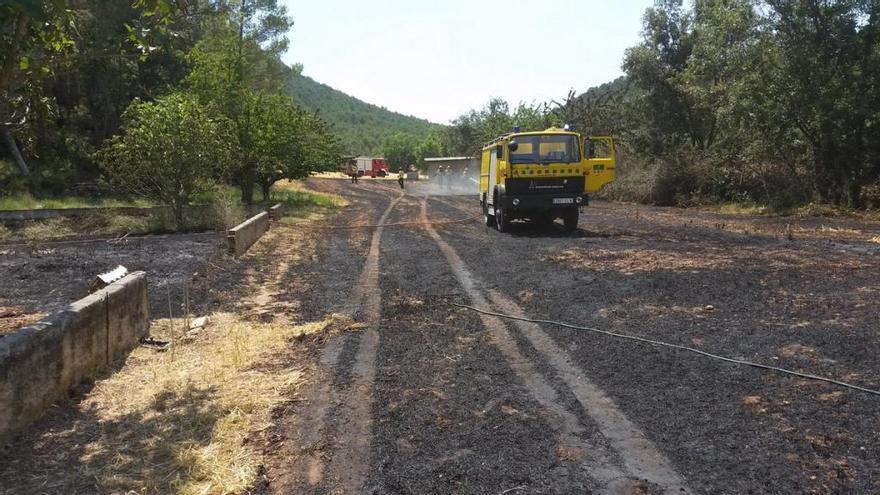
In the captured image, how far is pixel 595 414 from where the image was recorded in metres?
4.68

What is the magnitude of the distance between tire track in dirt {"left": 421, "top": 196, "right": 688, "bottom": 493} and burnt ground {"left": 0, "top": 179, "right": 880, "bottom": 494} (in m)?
0.02

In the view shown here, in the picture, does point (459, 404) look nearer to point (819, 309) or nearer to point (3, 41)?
point (3, 41)

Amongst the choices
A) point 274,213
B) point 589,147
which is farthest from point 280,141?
point 589,147

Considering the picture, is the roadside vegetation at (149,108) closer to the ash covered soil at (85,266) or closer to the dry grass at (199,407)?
the ash covered soil at (85,266)

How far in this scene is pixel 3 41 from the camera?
4668mm

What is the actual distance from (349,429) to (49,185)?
33.8 metres

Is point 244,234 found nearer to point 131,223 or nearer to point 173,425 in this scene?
point 131,223

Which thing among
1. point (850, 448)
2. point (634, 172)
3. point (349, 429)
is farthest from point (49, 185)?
point (850, 448)

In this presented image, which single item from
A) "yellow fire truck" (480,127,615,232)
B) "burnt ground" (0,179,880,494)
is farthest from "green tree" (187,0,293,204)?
"burnt ground" (0,179,880,494)

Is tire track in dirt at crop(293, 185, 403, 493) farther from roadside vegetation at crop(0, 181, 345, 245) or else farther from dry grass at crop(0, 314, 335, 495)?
roadside vegetation at crop(0, 181, 345, 245)

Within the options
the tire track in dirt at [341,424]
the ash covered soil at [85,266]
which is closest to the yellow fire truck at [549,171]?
the ash covered soil at [85,266]

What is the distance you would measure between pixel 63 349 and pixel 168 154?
1328cm

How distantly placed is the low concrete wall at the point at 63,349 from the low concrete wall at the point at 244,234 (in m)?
6.41

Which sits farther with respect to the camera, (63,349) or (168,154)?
(168,154)
